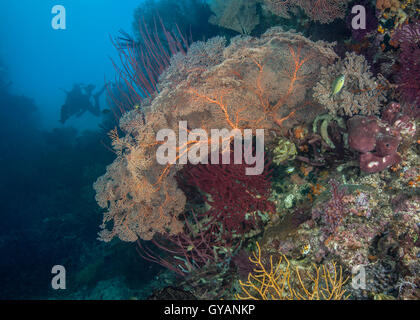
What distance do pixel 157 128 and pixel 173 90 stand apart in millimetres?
810

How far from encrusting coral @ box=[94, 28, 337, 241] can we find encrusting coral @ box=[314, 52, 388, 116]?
31 centimetres

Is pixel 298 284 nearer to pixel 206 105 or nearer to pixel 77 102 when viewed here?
pixel 206 105

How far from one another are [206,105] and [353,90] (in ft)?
8.55

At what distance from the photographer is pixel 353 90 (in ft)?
12.7

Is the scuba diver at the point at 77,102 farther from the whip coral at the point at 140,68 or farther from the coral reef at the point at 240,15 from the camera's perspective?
the coral reef at the point at 240,15

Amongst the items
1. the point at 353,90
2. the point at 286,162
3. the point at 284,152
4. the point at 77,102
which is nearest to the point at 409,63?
the point at 353,90

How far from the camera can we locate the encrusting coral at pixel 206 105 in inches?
153

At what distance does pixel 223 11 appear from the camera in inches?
305

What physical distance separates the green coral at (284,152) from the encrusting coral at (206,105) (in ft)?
1.46

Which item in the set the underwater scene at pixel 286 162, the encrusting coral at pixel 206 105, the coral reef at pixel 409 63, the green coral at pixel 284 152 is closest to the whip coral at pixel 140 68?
the underwater scene at pixel 286 162

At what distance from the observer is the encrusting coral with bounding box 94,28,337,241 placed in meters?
3.88

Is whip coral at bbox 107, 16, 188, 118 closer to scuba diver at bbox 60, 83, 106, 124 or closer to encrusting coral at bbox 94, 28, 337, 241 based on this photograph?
encrusting coral at bbox 94, 28, 337, 241
